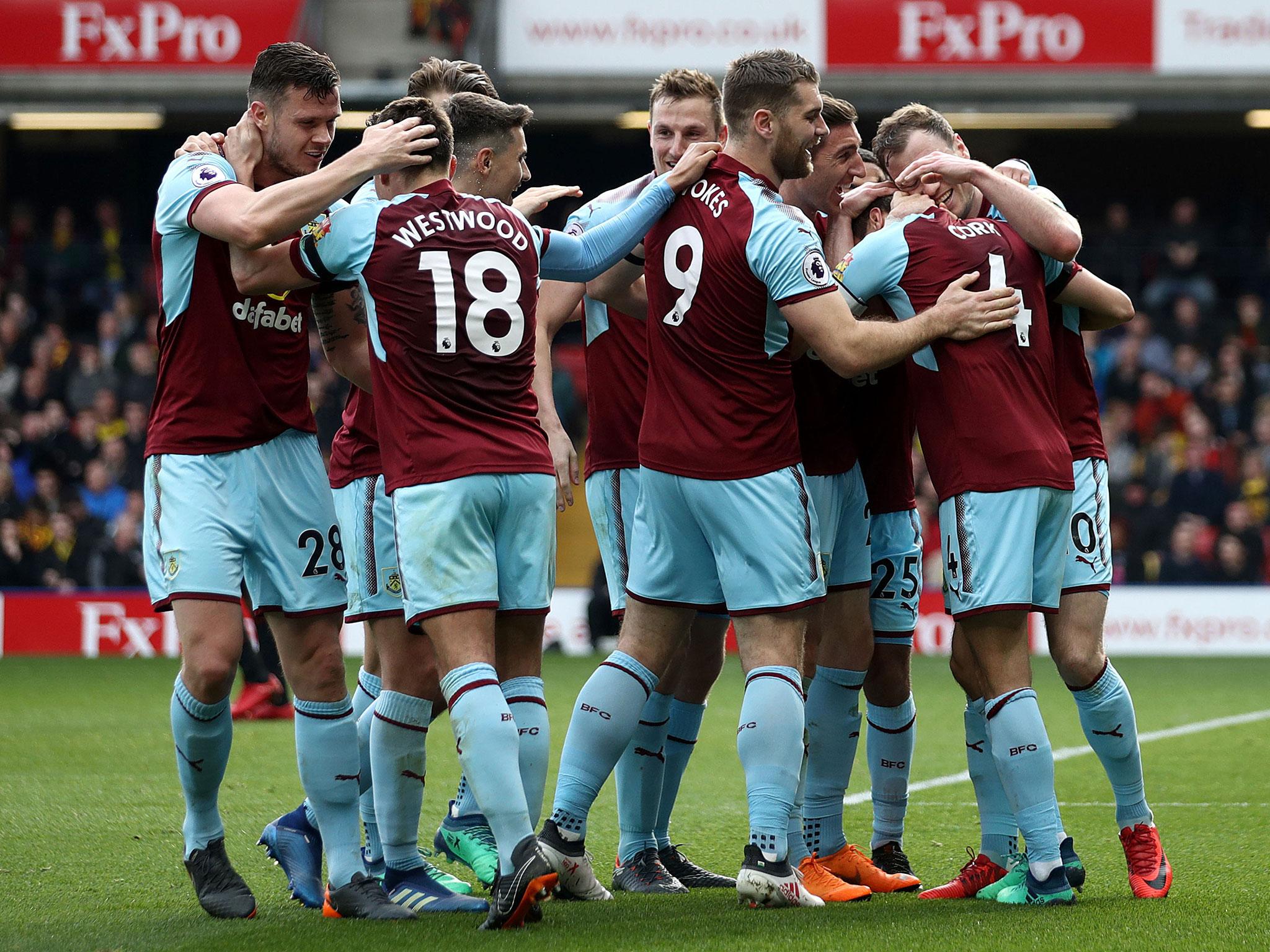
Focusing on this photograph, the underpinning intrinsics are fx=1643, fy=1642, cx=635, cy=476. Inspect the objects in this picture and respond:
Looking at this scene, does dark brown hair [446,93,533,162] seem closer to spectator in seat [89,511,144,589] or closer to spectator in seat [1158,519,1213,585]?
spectator in seat [89,511,144,589]

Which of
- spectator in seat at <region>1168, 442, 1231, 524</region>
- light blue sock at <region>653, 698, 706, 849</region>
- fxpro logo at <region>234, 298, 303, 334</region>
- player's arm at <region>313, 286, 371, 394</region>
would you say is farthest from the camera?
spectator in seat at <region>1168, 442, 1231, 524</region>

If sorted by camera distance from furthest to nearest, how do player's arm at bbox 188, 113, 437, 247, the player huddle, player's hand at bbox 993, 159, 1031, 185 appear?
player's hand at bbox 993, 159, 1031, 185, the player huddle, player's arm at bbox 188, 113, 437, 247

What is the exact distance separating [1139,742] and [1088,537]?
4.16 m

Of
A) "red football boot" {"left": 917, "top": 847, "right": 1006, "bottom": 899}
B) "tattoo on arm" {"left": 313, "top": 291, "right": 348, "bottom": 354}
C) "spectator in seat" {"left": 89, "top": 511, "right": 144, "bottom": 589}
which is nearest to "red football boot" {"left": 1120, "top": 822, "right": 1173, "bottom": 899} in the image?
"red football boot" {"left": 917, "top": 847, "right": 1006, "bottom": 899}

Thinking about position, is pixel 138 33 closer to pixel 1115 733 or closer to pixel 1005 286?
pixel 1005 286

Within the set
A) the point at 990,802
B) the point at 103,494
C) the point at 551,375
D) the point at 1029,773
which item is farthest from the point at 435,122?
the point at 103,494

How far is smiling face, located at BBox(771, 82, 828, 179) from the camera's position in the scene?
→ 4.91 meters

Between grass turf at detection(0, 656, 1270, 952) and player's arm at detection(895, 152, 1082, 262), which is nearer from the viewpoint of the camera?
grass turf at detection(0, 656, 1270, 952)

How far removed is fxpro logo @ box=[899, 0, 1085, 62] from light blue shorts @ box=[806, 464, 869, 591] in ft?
45.8

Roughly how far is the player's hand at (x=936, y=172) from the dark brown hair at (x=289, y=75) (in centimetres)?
178

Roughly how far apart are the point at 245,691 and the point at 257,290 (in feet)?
19.9

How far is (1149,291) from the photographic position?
2102 cm

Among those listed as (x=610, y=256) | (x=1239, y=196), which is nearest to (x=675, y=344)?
(x=610, y=256)

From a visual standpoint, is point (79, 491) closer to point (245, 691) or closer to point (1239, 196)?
point (245, 691)
